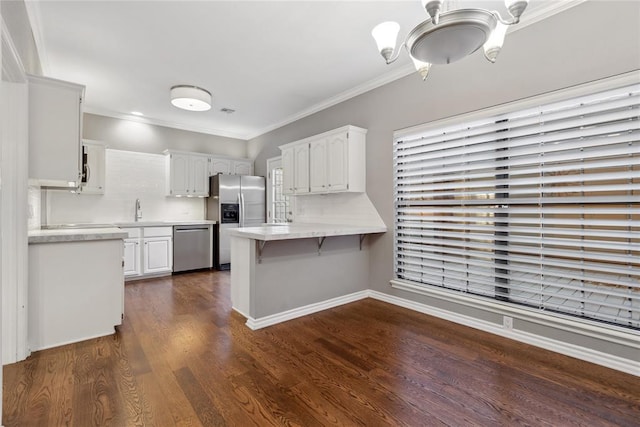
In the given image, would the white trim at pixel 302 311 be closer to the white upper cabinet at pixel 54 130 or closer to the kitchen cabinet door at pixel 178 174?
the white upper cabinet at pixel 54 130

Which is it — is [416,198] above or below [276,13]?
below

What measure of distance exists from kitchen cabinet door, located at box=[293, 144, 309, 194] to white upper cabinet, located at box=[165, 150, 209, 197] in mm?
2269

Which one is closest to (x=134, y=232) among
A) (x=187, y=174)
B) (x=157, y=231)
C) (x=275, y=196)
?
(x=157, y=231)

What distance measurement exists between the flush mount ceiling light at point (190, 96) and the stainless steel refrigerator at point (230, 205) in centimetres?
166

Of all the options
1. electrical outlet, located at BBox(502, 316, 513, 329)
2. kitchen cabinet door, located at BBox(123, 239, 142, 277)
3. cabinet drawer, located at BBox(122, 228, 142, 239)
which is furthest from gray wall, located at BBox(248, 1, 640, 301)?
kitchen cabinet door, located at BBox(123, 239, 142, 277)

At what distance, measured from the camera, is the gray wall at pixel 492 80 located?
220 cm

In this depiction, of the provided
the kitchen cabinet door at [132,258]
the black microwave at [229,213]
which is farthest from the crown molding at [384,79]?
the kitchen cabinet door at [132,258]

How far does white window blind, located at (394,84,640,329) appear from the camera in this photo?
218 centimetres

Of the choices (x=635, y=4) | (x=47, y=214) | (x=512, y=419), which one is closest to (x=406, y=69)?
(x=635, y=4)

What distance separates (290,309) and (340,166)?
1.88 m

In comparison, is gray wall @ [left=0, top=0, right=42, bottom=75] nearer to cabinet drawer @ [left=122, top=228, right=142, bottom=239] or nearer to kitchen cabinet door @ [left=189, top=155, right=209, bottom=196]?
cabinet drawer @ [left=122, top=228, right=142, bottom=239]

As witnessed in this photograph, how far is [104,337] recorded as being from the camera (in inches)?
107

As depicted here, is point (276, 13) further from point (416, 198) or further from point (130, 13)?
point (416, 198)

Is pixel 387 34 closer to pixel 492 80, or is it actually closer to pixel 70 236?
pixel 492 80
